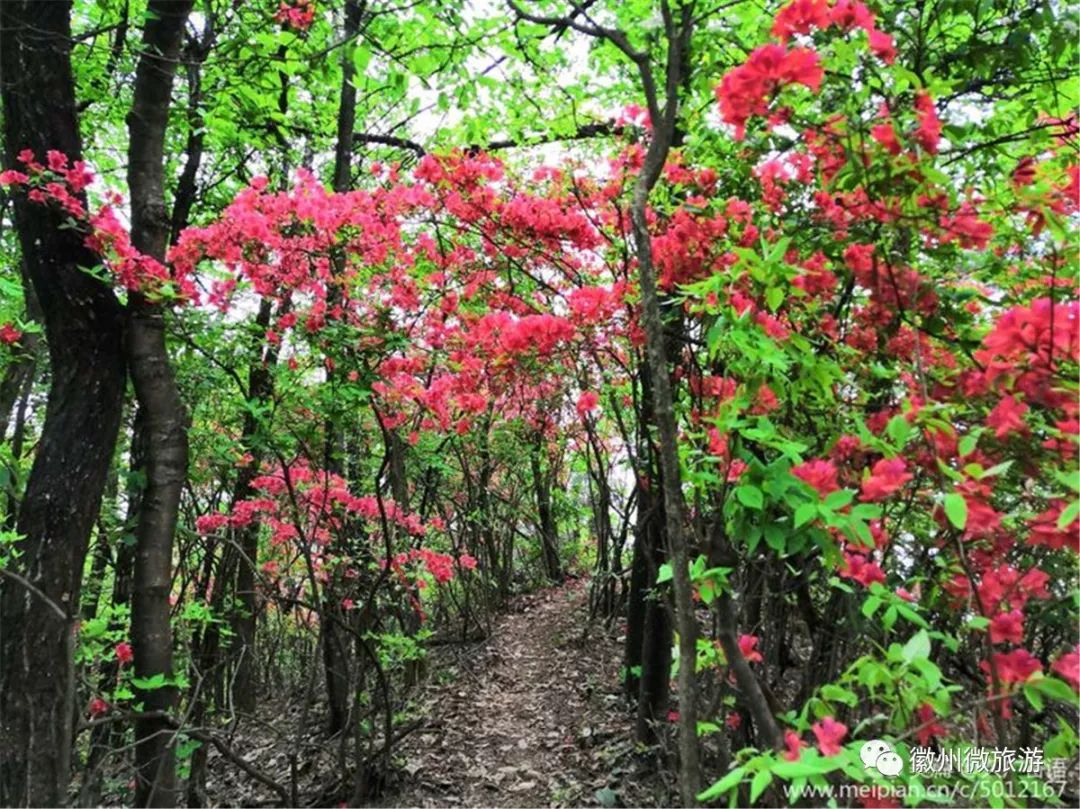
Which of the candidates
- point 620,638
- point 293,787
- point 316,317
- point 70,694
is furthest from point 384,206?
point 620,638

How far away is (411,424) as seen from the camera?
583cm

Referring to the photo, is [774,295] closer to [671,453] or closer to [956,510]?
[671,453]

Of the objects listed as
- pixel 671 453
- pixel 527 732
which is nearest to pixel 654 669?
pixel 527 732

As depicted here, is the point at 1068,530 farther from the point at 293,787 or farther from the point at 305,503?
the point at 305,503

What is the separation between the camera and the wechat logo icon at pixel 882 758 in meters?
1.56

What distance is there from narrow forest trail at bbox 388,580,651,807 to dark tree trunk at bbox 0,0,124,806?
7.73ft

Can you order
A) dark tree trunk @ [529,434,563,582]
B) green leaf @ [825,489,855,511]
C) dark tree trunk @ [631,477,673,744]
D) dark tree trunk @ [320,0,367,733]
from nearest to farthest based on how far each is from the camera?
green leaf @ [825,489,855,511] → dark tree trunk @ [631,477,673,744] → dark tree trunk @ [320,0,367,733] → dark tree trunk @ [529,434,563,582]

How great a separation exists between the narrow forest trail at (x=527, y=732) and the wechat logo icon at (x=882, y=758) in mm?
2658

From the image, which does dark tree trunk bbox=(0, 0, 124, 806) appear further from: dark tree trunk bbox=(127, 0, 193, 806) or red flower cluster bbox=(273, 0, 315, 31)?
red flower cluster bbox=(273, 0, 315, 31)

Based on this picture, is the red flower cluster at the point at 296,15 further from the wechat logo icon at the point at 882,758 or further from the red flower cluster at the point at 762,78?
the wechat logo icon at the point at 882,758

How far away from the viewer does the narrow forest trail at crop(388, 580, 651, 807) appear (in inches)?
172

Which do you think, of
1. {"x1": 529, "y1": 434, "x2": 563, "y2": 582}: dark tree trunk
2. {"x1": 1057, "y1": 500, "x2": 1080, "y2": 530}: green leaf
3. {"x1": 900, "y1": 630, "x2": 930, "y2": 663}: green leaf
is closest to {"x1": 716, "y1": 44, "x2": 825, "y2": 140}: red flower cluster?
{"x1": 1057, "y1": 500, "x2": 1080, "y2": 530}: green leaf

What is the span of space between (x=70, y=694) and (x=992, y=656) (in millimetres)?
2786

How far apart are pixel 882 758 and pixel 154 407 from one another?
10.6 feet
